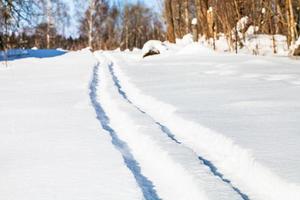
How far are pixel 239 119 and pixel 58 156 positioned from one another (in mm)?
1871

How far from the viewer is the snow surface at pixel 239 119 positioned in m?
3.17

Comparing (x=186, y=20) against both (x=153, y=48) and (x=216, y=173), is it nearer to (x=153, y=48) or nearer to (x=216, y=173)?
(x=153, y=48)

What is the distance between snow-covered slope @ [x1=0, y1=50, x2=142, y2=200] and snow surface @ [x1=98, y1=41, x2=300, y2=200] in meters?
0.72

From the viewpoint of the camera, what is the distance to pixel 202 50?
674 inches

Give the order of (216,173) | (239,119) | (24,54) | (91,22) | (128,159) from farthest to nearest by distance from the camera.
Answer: (91,22) < (24,54) < (239,119) < (128,159) < (216,173)

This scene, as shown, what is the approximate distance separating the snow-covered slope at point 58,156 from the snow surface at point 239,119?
724mm

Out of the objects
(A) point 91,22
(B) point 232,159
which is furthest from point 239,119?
(A) point 91,22

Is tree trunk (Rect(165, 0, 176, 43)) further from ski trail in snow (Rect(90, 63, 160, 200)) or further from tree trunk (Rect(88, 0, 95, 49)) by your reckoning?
ski trail in snow (Rect(90, 63, 160, 200))

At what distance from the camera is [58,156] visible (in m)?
3.68

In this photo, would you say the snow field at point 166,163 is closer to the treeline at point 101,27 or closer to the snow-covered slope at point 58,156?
the snow-covered slope at point 58,156

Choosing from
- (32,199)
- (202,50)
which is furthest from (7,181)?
(202,50)

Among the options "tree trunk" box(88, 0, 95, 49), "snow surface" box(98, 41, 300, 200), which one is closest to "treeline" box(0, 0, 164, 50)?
"tree trunk" box(88, 0, 95, 49)

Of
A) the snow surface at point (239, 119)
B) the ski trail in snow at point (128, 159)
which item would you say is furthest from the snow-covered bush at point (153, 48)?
the ski trail in snow at point (128, 159)

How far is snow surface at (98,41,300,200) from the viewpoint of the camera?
3166 mm
